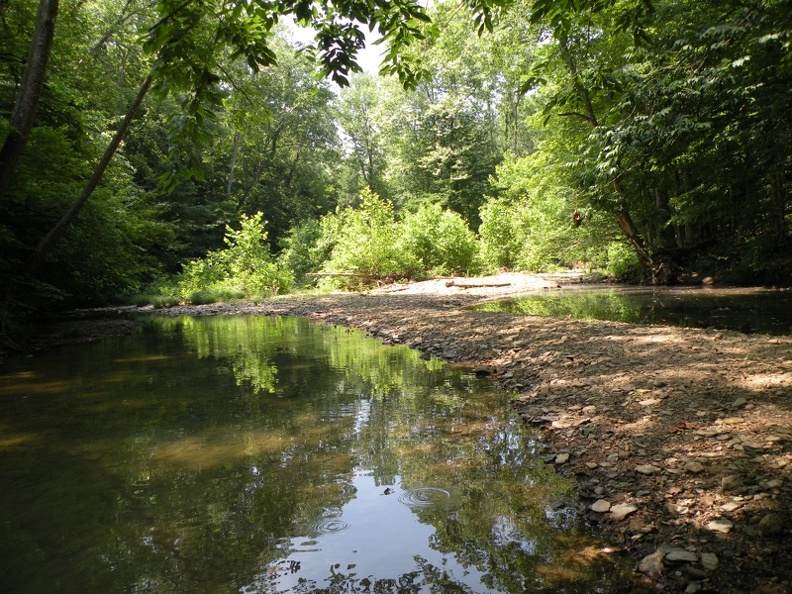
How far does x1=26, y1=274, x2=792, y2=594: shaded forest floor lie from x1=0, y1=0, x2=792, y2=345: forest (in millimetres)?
1818

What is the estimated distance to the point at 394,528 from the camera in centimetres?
228

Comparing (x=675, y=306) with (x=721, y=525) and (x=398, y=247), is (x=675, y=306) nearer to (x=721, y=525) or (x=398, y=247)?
(x=721, y=525)

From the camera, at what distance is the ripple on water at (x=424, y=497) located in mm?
2490

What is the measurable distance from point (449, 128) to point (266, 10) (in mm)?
31815

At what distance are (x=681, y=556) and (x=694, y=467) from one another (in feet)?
2.36

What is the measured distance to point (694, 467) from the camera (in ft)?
7.97

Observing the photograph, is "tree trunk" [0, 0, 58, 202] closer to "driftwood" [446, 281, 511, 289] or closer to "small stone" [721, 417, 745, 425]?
"small stone" [721, 417, 745, 425]

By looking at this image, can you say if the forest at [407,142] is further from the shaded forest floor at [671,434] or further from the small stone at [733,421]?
the small stone at [733,421]

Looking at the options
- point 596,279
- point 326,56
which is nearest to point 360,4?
point 326,56

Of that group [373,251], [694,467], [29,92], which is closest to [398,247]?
[373,251]

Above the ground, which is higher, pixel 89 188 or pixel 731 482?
pixel 89 188

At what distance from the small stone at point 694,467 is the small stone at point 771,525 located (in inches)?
17.4

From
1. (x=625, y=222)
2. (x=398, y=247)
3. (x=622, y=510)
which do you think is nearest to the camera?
(x=622, y=510)

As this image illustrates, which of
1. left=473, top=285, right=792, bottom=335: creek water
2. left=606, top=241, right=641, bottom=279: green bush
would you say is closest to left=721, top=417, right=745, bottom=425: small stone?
left=473, top=285, right=792, bottom=335: creek water
